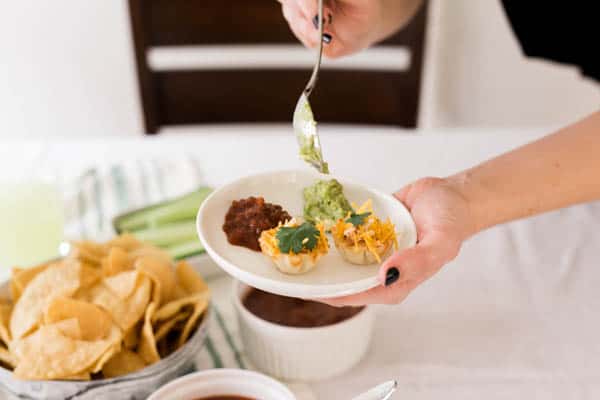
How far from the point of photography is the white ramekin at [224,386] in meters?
0.85

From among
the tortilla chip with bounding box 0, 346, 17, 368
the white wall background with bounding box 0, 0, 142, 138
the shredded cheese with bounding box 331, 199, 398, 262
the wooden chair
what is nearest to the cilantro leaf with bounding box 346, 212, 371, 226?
the shredded cheese with bounding box 331, 199, 398, 262

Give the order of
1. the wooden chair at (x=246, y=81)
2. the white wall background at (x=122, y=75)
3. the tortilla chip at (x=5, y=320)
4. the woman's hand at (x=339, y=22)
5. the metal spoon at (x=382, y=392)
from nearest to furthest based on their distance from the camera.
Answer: the metal spoon at (x=382, y=392)
the tortilla chip at (x=5, y=320)
the woman's hand at (x=339, y=22)
the wooden chair at (x=246, y=81)
the white wall background at (x=122, y=75)

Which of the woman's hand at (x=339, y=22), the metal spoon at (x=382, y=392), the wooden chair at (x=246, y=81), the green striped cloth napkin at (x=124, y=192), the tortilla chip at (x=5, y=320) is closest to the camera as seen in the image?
the metal spoon at (x=382, y=392)

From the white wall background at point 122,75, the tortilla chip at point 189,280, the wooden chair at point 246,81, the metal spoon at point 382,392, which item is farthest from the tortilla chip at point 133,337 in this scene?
the white wall background at point 122,75

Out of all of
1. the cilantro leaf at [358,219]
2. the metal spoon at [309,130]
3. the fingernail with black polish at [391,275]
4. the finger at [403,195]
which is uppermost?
the metal spoon at [309,130]

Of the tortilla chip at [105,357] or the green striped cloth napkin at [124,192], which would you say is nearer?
the tortilla chip at [105,357]

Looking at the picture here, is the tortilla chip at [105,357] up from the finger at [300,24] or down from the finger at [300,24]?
down

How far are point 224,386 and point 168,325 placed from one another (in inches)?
4.6

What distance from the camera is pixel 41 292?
0.93 m

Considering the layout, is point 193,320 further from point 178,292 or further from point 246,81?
point 246,81

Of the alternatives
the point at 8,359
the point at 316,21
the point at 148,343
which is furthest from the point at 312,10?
the point at 8,359

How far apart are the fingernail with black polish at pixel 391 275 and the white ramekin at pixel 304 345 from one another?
0.51ft

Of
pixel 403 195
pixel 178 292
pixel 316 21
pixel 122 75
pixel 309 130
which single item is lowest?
pixel 122 75

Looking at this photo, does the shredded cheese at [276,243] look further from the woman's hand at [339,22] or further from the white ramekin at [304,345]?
the woman's hand at [339,22]
